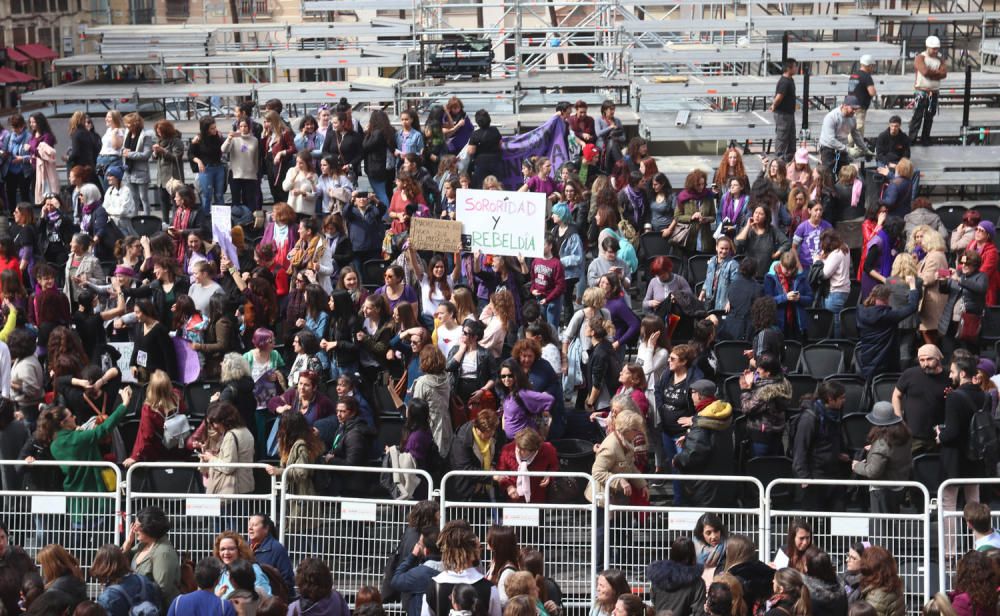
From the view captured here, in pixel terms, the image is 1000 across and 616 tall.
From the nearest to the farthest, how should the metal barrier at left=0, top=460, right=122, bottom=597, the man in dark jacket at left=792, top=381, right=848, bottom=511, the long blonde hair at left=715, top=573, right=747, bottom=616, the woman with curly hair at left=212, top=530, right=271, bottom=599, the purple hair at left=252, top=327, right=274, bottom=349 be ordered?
the long blonde hair at left=715, top=573, right=747, bottom=616 → the woman with curly hair at left=212, top=530, right=271, bottom=599 → the metal barrier at left=0, top=460, right=122, bottom=597 → the man in dark jacket at left=792, top=381, right=848, bottom=511 → the purple hair at left=252, top=327, right=274, bottom=349

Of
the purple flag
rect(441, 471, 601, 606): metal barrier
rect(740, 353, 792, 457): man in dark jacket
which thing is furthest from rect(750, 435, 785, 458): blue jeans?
the purple flag

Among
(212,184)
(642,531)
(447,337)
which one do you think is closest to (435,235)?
(447,337)

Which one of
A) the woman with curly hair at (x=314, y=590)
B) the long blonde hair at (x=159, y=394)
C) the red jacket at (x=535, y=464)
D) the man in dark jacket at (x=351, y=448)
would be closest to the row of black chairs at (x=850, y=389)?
the red jacket at (x=535, y=464)

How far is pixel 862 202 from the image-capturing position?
18156 millimetres

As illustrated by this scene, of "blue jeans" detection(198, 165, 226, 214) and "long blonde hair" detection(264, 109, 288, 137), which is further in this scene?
"long blonde hair" detection(264, 109, 288, 137)

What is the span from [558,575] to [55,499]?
3.51 m

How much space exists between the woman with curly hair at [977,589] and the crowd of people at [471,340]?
2cm

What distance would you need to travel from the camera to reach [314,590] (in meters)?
8.70

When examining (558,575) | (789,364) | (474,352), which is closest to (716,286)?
(789,364)

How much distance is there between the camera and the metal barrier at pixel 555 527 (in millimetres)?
10336

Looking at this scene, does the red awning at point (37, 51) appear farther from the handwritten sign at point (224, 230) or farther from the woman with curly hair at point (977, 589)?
the woman with curly hair at point (977, 589)

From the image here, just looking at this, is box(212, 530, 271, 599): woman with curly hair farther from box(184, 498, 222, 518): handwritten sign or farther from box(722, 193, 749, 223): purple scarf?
box(722, 193, 749, 223): purple scarf

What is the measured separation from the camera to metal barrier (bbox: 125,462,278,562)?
10.6 metres

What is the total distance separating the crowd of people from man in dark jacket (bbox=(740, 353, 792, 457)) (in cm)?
2
